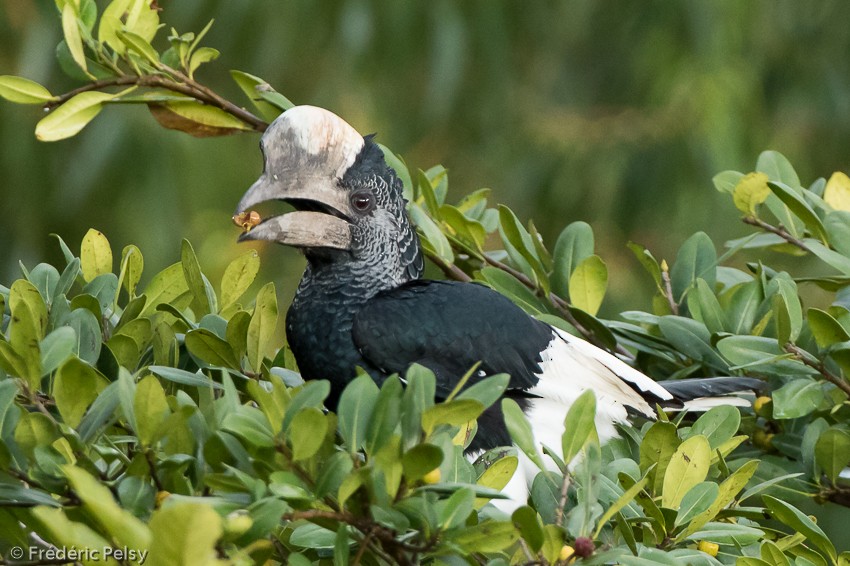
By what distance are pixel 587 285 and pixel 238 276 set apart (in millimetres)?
462

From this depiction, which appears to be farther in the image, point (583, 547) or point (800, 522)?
point (800, 522)

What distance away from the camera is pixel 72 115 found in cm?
143

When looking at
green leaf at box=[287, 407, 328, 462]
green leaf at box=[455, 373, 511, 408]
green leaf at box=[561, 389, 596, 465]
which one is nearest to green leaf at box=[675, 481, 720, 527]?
green leaf at box=[561, 389, 596, 465]

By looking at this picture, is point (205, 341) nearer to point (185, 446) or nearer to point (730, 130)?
point (185, 446)

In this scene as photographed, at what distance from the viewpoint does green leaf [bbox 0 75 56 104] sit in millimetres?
1406

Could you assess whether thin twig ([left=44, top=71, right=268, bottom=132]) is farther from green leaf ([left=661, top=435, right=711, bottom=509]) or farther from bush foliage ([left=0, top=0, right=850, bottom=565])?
green leaf ([left=661, top=435, right=711, bottom=509])

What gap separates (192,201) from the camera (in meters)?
4.77

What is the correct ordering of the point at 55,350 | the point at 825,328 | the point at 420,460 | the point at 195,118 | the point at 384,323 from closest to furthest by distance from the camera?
the point at 420,460 → the point at 55,350 → the point at 825,328 → the point at 384,323 → the point at 195,118

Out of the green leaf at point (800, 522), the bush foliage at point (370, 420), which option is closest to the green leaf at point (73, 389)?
the bush foliage at point (370, 420)

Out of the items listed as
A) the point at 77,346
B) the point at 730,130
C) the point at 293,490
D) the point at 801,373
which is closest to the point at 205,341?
the point at 77,346

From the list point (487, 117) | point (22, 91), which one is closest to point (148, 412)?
point (22, 91)

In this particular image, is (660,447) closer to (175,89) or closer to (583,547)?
(583,547)

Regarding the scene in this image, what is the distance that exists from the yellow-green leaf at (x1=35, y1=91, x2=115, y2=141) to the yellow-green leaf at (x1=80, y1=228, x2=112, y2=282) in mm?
142

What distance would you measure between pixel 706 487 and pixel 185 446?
0.44 meters
